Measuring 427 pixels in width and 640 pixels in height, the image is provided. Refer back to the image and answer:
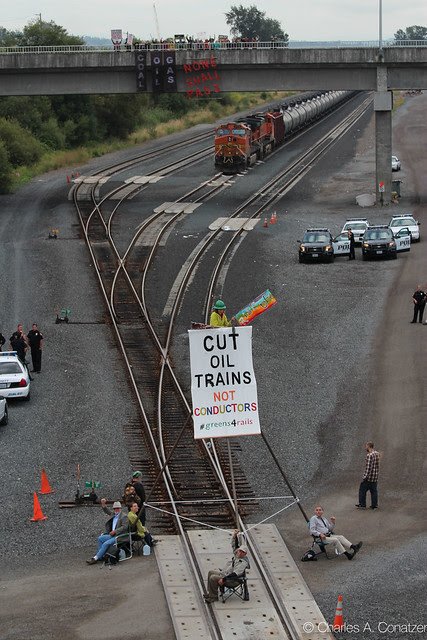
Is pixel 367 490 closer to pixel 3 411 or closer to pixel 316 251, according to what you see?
pixel 3 411

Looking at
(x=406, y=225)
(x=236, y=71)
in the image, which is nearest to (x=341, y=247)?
(x=406, y=225)

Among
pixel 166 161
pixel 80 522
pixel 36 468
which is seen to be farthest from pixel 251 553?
pixel 166 161

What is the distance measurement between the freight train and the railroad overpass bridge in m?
6.89

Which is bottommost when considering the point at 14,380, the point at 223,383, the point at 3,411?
the point at 3,411

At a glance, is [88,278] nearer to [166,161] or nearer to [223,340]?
[223,340]

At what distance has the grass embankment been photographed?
219 feet

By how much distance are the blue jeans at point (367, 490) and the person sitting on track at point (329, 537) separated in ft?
5.98

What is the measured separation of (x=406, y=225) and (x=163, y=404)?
78.8ft

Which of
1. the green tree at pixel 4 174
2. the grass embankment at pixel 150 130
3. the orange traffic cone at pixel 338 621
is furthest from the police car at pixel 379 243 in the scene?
the orange traffic cone at pixel 338 621

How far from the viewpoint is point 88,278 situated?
37.2 meters

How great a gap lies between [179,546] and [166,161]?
54355 millimetres

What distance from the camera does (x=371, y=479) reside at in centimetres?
1753

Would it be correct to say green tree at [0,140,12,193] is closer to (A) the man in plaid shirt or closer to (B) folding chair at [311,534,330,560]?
(A) the man in plaid shirt

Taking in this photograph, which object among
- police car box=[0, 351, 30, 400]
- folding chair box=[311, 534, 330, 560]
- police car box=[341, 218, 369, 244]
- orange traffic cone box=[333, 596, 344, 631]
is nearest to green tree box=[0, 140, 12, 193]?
police car box=[341, 218, 369, 244]
